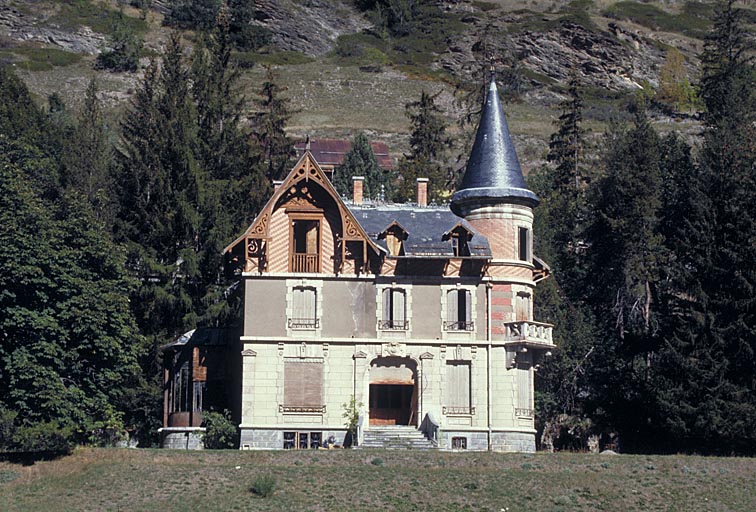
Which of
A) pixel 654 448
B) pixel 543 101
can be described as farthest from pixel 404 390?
pixel 543 101

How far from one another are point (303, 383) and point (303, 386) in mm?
119

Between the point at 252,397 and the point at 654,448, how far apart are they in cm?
1695

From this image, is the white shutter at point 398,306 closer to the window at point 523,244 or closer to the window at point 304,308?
the window at point 304,308

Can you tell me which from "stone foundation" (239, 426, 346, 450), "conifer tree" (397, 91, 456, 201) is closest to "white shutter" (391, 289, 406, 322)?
"stone foundation" (239, 426, 346, 450)

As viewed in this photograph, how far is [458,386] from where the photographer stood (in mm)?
48594

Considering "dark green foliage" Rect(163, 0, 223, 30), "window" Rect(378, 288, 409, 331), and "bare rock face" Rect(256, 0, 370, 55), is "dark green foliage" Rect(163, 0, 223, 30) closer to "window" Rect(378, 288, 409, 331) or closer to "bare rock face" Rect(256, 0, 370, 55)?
"bare rock face" Rect(256, 0, 370, 55)

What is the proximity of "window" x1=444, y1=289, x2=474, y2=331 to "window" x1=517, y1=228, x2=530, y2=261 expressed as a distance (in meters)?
3.04

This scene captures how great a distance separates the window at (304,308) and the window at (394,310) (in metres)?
2.70

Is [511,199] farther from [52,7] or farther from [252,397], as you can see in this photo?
[52,7]

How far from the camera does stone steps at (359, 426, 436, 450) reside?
148ft

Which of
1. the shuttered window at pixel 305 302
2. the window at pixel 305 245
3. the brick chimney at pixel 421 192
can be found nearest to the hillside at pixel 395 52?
the brick chimney at pixel 421 192

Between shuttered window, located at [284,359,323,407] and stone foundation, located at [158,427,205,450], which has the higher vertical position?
shuttered window, located at [284,359,323,407]

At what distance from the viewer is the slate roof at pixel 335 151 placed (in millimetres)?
100312

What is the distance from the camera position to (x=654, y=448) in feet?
166
